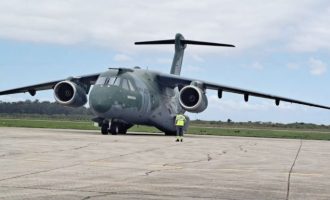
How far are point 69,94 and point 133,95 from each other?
4.19 metres

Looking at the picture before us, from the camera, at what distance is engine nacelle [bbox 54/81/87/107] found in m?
33.6

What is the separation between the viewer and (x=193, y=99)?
108 ft

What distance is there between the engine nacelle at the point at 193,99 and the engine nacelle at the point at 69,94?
19.3 ft

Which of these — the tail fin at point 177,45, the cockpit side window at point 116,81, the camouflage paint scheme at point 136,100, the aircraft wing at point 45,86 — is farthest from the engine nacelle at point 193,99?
the tail fin at point 177,45

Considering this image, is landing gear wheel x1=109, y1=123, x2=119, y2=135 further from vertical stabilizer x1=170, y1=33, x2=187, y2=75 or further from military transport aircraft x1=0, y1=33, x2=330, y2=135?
vertical stabilizer x1=170, y1=33, x2=187, y2=75

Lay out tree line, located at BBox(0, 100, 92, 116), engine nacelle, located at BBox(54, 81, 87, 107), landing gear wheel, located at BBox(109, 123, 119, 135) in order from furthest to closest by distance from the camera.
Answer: tree line, located at BBox(0, 100, 92, 116), engine nacelle, located at BBox(54, 81, 87, 107), landing gear wheel, located at BBox(109, 123, 119, 135)

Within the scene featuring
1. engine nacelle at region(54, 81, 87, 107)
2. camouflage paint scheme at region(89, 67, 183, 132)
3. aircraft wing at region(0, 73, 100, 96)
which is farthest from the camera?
aircraft wing at region(0, 73, 100, 96)

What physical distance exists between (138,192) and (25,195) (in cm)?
173

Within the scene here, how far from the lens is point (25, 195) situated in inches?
335

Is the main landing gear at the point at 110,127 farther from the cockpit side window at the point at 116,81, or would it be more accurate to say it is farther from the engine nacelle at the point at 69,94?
the engine nacelle at the point at 69,94

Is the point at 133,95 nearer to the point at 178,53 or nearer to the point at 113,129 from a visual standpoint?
the point at 113,129

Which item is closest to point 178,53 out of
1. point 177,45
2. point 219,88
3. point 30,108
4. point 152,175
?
point 177,45

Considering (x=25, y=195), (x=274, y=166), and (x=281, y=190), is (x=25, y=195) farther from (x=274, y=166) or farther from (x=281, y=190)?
(x=274, y=166)

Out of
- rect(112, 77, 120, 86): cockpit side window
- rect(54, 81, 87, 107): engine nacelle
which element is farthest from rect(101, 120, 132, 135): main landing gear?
rect(54, 81, 87, 107): engine nacelle
